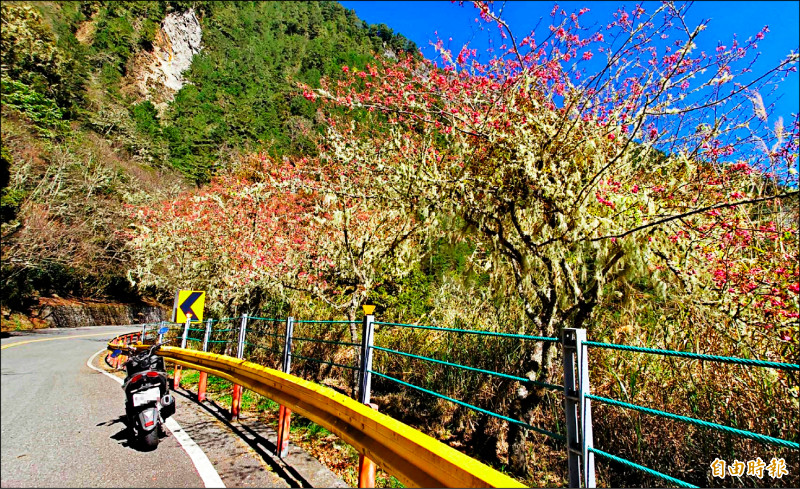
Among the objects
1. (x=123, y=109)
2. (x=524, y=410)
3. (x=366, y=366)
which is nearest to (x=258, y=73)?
(x=123, y=109)

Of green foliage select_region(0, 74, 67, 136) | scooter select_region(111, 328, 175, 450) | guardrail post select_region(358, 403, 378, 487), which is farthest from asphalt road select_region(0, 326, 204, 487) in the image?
green foliage select_region(0, 74, 67, 136)

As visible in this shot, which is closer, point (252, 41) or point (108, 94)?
point (108, 94)

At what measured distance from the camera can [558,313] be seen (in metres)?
5.54

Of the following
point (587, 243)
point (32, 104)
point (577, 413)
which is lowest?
point (577, 413)

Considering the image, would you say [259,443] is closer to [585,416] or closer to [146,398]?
[146,398]

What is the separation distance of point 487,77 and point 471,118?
68 cm

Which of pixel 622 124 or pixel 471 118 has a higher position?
pixel 471 118

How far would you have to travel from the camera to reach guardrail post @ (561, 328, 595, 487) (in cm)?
229

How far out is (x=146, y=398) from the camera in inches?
180

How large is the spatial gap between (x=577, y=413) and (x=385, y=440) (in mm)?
1301

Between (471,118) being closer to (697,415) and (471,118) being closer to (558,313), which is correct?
(558,313)

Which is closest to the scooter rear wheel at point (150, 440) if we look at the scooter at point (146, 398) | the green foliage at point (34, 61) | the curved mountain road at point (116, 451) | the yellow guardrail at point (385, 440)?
the scooter at point (146, 398)

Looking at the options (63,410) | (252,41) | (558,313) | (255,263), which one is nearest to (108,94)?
(252,41)

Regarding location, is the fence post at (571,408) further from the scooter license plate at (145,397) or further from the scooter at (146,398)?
the scooter license plate at (145,397)
